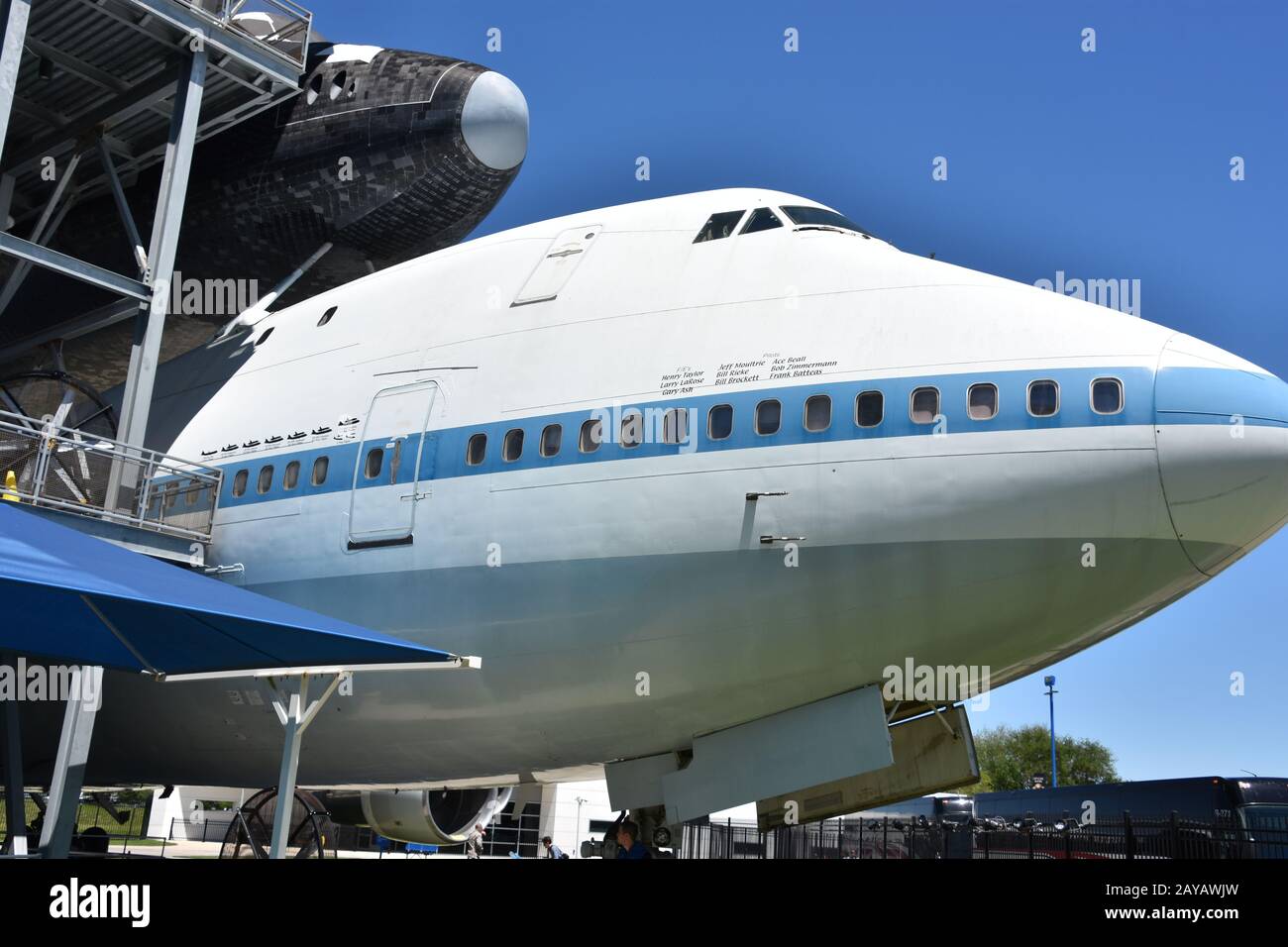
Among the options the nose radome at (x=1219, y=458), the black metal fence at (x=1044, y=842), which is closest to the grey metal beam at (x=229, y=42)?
the black metal fence at (x=1044, y=842)

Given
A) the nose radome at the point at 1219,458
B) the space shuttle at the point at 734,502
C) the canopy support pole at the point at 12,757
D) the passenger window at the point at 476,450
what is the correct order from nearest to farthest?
1. the nose radome at the point at 1219,458
2. the space shuttle at the point at 734,502
3. the passenger window at the point at 476,450
4. the canopy support pole at the point at 12,757

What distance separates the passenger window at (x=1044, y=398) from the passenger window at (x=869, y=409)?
4.14ft

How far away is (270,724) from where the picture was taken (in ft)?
44.9

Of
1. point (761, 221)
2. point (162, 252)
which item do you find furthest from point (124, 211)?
point (761, 221)

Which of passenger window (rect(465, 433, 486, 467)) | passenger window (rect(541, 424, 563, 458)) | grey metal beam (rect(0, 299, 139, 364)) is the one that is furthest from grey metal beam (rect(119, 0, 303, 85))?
passenger window (rect(541, 424, 563, 458))

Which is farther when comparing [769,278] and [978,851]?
[978,851]

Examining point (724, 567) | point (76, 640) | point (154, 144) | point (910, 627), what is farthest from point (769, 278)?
point (154, 144)

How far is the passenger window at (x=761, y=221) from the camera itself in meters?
12.3

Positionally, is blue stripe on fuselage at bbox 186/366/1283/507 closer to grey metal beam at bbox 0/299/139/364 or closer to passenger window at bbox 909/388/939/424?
passenger window at bbox 909/388/939/424

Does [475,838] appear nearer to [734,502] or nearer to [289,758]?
[289,758]

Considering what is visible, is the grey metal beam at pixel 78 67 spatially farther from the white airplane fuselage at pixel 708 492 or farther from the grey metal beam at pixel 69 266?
the white airplane fuselage at pixel 708 492
